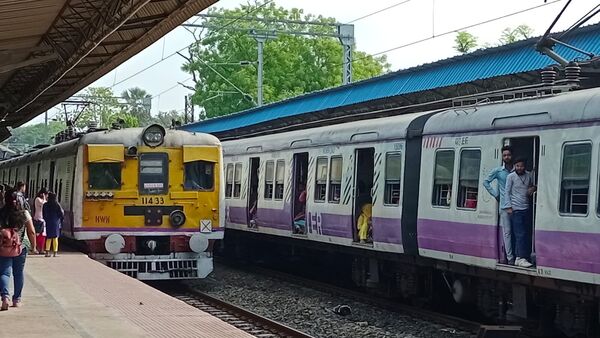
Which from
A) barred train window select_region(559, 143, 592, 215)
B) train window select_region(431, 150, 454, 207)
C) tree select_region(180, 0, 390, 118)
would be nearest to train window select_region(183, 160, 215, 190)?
train window select_region(431, 150, 454, 207)

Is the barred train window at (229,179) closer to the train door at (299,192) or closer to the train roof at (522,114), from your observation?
the train door at (299,192)

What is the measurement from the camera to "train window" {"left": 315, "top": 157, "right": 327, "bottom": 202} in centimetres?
1743

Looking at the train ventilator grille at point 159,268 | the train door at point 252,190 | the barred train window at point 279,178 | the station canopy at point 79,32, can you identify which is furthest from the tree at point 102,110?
the train ventilator grille at point 159,268

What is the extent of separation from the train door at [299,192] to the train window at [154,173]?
2720 millimetres

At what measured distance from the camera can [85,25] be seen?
17.8m

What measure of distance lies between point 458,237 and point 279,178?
7797 mm

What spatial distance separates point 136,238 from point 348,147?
4.19 meters

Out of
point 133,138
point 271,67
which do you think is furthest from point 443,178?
point 271,67

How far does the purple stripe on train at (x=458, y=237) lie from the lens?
11883 mm

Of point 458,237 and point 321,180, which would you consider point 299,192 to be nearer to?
point 321,180

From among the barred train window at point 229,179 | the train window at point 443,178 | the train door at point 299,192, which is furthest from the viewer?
the barred train window at point 229,179

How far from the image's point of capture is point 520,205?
11289 mm

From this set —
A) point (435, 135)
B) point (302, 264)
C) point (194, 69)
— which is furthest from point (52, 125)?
point (435, 135)

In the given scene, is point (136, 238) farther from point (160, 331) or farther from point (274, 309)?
point (160, 331)
